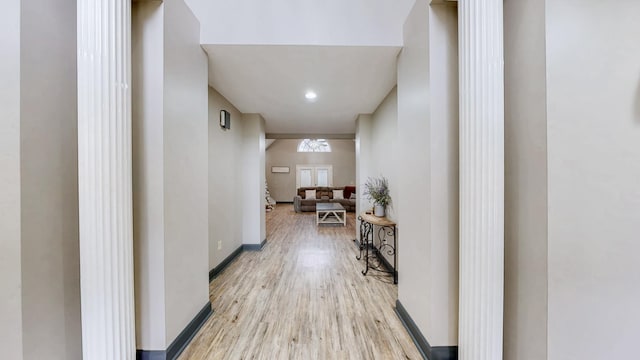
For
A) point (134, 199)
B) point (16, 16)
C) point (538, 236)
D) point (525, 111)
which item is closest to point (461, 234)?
point (538, 236)

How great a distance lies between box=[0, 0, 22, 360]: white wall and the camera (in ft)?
3.12

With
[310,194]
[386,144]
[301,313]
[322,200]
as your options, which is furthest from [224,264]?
[310,194]

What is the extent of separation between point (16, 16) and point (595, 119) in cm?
253

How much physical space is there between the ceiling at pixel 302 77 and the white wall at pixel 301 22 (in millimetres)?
57

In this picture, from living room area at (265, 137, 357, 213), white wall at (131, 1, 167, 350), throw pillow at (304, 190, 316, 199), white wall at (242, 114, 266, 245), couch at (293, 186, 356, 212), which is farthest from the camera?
living room area at (265, 137, 357, 213)

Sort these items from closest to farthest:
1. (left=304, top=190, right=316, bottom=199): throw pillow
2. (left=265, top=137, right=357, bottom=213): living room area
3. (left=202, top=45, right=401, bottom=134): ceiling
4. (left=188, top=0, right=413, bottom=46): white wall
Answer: (left=188, top=0, right=413, bottom=46): white wall
(left=202, top=45, right=401, bottom=134): ceiling
(left=304, top=190, right=316, bottom=199): throw pillow
(left=265, top=137, right=357, bottom=213): living room area

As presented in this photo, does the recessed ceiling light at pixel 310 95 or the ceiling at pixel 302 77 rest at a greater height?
the ceiling at pixel 302 77

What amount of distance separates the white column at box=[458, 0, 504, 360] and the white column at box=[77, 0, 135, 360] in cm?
187

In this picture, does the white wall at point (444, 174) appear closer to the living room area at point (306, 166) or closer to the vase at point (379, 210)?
Result: the vase at point (379, 210)

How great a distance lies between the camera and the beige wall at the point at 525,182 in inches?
39.8

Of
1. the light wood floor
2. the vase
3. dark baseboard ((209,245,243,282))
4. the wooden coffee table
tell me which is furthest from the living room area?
the vase

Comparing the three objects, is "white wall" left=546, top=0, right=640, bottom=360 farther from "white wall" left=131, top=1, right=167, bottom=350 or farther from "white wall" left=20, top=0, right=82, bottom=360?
"white wall" left=20, top=0, right=82, bottom=360

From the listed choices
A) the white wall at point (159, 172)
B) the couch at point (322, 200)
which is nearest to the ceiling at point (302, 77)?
the white wall at point (159, 172)

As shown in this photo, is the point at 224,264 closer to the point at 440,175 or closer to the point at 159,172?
the point at 159,172
